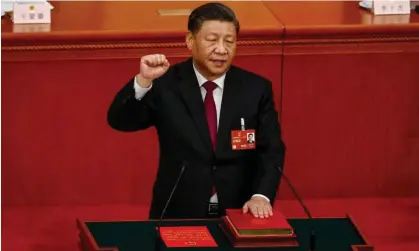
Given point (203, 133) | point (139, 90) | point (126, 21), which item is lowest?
point (203, 133)

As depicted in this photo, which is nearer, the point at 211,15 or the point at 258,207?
the point at 258,207

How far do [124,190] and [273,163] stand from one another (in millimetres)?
1367

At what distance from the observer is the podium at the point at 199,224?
102 inches

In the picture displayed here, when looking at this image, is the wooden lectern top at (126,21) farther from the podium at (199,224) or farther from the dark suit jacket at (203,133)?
the podium at (199,224)

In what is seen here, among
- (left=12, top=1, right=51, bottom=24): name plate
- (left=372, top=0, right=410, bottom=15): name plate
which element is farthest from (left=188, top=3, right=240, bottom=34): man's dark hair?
(left=372, top=0, right=410, bottom=15): name plate

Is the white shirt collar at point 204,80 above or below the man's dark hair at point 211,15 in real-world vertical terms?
below

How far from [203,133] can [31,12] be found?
1.43 meters

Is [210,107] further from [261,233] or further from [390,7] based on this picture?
[390,7]

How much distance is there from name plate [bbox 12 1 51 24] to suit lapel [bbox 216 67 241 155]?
1360 mm

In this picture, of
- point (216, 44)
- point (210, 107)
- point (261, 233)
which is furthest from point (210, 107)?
point (261, 233)

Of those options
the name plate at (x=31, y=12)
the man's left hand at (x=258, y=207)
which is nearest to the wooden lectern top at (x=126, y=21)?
the name plate at (x=31, y=12)

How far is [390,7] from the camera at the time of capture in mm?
4285

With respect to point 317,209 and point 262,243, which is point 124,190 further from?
point 262,243

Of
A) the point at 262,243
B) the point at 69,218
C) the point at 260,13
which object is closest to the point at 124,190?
the point at 69,218
